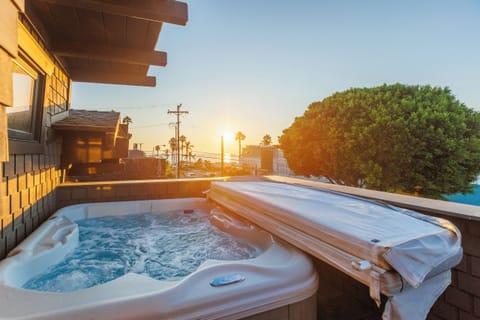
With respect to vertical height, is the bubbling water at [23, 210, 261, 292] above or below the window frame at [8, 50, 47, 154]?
below

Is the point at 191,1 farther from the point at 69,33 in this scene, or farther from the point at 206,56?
the point at 206,56

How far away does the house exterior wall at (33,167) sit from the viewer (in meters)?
1.60

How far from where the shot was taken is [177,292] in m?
1.05

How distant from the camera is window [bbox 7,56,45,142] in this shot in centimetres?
167

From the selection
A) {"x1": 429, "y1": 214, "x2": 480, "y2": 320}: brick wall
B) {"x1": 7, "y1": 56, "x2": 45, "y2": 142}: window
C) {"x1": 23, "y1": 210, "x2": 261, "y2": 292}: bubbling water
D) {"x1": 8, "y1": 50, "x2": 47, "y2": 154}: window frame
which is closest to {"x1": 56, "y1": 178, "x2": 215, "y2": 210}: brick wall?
{"x1": 23, "y1": 210, "x2": 261, "y2": 292}: bubbling water

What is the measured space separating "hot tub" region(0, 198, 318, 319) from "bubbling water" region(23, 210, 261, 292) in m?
0.20

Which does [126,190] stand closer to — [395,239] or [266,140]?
[395,239]

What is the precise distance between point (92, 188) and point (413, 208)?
10.8 feet

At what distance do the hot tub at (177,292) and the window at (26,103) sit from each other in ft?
2.83

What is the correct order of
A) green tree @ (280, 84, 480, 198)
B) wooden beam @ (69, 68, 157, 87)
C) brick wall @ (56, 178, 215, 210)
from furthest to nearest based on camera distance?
green tree @ (280, 84, 480, 198) < wooden beam @ (69, 68, 157, 87) < brick wall @ (56, 178, 215, 210)

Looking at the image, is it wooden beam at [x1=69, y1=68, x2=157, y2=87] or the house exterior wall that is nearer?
the house exterior wall

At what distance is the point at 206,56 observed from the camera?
15.5ft

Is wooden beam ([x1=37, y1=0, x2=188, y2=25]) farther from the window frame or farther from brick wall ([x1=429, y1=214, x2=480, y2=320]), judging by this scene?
brick wall ([x1=429, y1=214, x2=480, y2=320])

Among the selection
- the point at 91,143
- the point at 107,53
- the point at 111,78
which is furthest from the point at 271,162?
the point at 107,53
